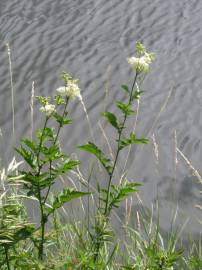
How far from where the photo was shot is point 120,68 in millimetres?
8188

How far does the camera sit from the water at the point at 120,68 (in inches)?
→ 228

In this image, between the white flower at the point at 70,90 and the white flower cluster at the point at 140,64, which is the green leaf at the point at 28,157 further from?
the white flower cluster at the point at 140,64

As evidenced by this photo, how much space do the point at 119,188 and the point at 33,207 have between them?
9.55 ft

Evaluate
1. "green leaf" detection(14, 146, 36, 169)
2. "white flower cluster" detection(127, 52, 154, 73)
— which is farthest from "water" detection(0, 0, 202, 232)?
"green leaf" detection(14, 146, 36, 169)

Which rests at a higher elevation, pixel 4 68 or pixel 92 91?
pixel 4 68

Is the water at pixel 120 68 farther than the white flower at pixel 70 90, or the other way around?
the water at pixel 120 68

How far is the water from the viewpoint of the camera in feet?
19.0

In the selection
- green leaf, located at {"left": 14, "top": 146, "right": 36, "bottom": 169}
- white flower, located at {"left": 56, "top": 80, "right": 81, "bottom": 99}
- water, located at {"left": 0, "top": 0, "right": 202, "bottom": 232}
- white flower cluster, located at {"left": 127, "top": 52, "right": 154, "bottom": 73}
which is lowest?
green leaf, located at {"left": 14, "top": 146, "right": 36, "bottom": 169}

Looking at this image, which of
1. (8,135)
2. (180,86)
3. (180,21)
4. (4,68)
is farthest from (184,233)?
(180,21)

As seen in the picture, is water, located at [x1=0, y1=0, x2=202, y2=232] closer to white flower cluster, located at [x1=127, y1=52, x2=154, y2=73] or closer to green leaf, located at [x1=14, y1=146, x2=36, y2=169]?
white flower cluster, located at [x1=127, y1=52, x2=154, y2=73]

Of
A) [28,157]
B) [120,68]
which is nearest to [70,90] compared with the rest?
[28,157]

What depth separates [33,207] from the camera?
16.2 ft

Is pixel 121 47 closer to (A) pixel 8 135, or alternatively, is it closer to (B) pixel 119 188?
(A) pixel 8 135

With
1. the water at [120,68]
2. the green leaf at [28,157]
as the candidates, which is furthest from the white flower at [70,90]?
the water at [120,68]
